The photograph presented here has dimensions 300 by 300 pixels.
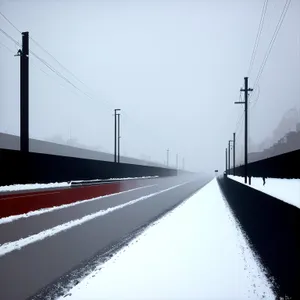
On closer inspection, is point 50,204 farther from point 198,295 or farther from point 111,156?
point 111,156

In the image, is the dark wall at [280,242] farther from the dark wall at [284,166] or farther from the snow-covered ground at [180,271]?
the dark wall at [284,166]

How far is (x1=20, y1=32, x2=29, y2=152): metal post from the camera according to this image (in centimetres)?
1916

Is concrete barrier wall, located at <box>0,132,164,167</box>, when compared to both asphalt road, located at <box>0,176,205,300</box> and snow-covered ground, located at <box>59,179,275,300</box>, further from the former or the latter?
snow-covered ground, located at <box>59,179,275,300</box>

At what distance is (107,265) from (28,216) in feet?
21.8

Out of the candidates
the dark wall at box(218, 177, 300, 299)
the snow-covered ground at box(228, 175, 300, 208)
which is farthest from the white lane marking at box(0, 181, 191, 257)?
the snow-covered ground at box(228, 175, 300, 208)

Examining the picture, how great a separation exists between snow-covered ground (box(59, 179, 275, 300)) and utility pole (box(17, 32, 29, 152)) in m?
12.2

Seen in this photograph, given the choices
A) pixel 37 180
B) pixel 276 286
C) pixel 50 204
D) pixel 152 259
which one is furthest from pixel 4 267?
pixel 37 180

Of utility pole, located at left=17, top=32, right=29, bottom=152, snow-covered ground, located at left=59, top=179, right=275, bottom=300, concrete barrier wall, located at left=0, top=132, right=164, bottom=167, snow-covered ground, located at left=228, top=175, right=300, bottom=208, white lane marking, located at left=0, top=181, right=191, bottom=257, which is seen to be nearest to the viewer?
snow-covered ground, located at left=59, top=179, right=275, bottom=300

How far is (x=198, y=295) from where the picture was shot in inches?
182

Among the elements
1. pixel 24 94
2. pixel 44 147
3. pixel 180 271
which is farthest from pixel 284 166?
pixel 44 147

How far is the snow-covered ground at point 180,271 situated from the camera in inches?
188

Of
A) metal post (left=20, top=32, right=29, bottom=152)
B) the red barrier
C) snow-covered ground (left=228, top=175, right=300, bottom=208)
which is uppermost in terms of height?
→ metal post (left=20, top=32, right=29, bottom=152)

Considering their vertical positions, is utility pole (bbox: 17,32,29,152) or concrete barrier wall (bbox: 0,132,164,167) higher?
utility pole (bbox: 17,32,29,152)

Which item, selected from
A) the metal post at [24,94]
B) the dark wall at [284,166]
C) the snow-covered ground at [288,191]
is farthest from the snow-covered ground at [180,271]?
the metal post at [24,94]
